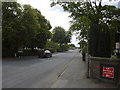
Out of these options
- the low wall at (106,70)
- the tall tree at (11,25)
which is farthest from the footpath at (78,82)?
the tall tree at (11,25)

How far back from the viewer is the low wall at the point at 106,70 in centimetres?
689

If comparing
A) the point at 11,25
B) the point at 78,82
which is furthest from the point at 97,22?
the point at 11,25

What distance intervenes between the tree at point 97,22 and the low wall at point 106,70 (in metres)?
0.98

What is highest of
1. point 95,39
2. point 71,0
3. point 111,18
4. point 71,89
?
point 71,0

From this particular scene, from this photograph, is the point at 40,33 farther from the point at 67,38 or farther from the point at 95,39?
the point at 67,38

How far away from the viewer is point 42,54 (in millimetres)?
24812

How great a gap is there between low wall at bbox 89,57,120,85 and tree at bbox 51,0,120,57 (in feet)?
3.22

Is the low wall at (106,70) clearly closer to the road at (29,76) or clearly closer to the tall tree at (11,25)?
the road at (29,76)

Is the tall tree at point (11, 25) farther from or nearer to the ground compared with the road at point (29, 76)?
farther from the ground

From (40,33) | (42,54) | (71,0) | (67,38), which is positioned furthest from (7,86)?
(67,38)

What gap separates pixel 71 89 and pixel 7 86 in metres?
2.95

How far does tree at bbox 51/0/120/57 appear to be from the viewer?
28.0ft

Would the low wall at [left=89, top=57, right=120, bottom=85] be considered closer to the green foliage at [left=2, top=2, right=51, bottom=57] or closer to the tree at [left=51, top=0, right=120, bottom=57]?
the tree at [left=51, top=0, right=120, bottom=57]

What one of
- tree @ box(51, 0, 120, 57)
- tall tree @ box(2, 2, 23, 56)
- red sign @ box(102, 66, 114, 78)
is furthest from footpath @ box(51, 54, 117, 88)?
tall tree @ box(2, 2, 23, 56)
